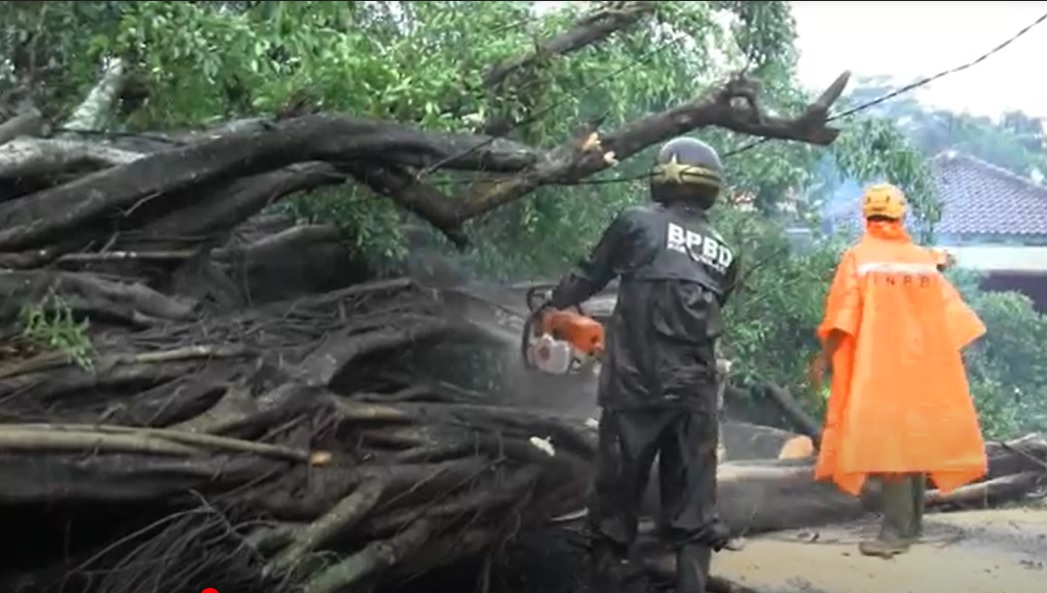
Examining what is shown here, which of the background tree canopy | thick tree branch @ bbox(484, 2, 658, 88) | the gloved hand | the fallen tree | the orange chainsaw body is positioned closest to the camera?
the fallen tree

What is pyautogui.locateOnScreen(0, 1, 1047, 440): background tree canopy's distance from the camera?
5156 mm

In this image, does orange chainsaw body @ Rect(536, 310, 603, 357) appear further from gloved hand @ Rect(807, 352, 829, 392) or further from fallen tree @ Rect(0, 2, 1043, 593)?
gloved hand @ Rect(807, 352, 829, 392)

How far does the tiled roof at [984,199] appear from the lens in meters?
5.96

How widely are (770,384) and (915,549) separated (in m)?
1.16

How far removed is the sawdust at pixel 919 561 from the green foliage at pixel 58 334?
2.51 m

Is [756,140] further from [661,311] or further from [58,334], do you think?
[58,334]

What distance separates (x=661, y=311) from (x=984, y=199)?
5.80ft

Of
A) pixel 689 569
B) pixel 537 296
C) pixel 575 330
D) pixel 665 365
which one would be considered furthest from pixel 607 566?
pixel 537 296

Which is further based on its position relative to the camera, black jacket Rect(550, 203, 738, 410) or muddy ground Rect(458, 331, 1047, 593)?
muddy ground Rect(458, 331, 1047, 593)

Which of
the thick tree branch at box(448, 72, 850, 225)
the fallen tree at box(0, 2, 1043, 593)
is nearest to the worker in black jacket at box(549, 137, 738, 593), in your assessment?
the thick tree branch at box(448, 72, 850, 225)

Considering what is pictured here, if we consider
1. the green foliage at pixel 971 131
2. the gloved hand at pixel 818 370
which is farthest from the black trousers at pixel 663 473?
the green foliage at pixel 971 131

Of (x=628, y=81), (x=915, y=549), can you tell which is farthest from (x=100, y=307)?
(x=915, y=549)

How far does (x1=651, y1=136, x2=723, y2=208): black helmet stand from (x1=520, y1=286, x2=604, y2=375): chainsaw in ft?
1.87

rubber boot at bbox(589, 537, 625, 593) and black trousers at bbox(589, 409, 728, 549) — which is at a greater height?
black trousers at bbox(589, 409, 728, 549)
